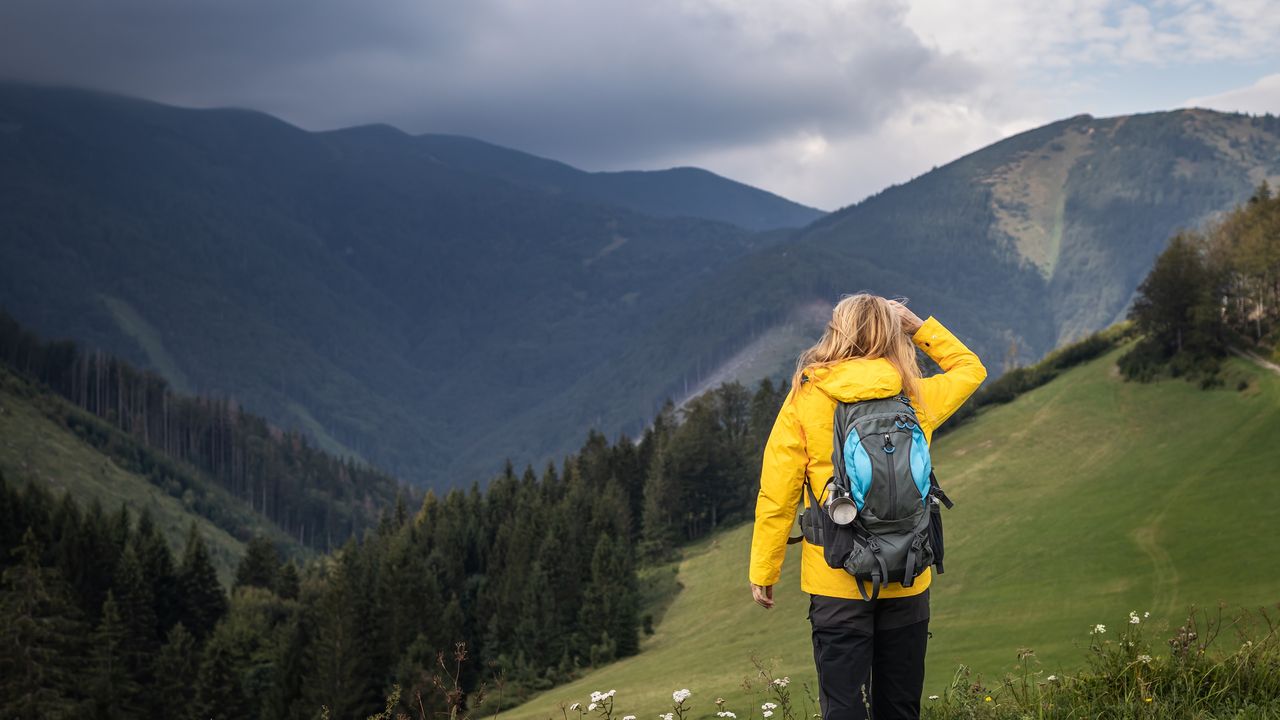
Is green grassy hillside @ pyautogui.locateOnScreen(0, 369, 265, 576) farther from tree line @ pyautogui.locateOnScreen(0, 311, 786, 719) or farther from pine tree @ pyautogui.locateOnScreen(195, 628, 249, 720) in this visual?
pine tree @ pyautogui.locateOnScreen(195, 628, 249, 720)

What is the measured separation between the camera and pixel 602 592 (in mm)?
56094

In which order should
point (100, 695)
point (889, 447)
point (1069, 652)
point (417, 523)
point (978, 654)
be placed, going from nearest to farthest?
point (889, 447) < point (1069, 652) < point (978, 654) < point (100, 695) < point (417, 523)

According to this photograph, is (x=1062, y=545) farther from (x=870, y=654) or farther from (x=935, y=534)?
(x=870, y=654)

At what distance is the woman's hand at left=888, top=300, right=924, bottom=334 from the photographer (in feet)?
20.6

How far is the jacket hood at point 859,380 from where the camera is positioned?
18.5 feet

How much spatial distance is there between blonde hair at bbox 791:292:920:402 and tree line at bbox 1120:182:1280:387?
57471 millimetres

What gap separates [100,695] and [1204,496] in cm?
5381

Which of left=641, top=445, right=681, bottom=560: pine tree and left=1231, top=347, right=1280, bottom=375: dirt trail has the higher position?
left=1231, top=347, right=1280, bottom=375: dirt trail

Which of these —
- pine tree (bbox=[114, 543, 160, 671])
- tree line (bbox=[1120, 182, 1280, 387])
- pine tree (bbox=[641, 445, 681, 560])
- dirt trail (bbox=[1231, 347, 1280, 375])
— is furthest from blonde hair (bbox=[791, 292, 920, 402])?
pine tree (bbox=[641, 445, 681, 560])

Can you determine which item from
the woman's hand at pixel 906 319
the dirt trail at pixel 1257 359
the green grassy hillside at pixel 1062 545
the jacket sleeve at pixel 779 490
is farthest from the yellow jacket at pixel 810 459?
the dirt trail at pixel 1257 359

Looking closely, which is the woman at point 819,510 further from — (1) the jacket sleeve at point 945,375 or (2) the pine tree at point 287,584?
(2) the pine tree at point 287,584

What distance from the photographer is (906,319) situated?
253 inches

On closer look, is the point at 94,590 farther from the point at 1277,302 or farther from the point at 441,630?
the point at 1277,302

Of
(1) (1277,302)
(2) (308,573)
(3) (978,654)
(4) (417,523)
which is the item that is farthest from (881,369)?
(2) (308,573)
